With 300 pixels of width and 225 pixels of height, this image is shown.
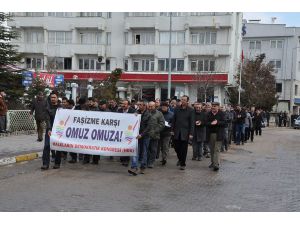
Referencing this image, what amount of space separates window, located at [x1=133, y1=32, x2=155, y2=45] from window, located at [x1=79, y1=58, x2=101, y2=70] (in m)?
5.57

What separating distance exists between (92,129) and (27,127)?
9.44 metres

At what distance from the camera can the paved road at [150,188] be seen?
7.28 meters

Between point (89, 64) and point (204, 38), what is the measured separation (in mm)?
14706

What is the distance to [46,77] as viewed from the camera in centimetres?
2662

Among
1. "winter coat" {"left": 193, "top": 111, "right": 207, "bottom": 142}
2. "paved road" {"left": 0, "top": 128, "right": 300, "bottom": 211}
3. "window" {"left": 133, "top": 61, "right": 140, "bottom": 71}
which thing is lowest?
"paved road" {"left": 0, "top": 128, "right": 300, "bottom": 211}

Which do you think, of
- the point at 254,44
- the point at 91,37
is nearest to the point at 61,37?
the point at 91,37

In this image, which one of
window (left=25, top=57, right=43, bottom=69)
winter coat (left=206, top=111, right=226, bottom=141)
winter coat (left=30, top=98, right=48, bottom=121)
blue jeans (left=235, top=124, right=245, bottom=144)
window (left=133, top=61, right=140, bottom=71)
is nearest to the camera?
winter coat (left=206, top=111, right=226, bottom=141)

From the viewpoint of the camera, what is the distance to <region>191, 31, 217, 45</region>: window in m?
50.6

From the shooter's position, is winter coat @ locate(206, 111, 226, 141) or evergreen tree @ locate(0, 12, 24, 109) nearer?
winter coat @ locate(206, 111, 226, 141)

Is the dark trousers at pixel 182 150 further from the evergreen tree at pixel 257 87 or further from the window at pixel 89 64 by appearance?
the window at pixel 89 64

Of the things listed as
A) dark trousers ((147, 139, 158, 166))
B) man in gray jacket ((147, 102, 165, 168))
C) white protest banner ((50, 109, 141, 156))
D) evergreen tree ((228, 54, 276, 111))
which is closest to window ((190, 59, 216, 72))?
evergreen tree ((228, 54, 276, 111))

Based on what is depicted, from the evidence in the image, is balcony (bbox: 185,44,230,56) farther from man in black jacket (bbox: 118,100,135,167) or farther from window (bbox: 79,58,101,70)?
man in black jacket (bbox: 118,100,135,167)

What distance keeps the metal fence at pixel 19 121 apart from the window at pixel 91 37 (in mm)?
35140

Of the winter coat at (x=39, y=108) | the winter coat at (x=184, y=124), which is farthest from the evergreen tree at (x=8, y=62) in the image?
the winter coat at (x=184, y=124)
